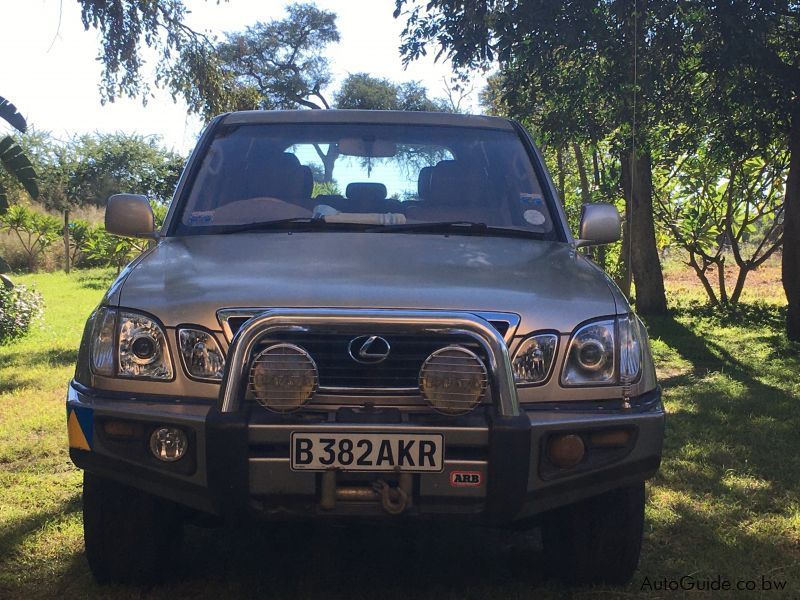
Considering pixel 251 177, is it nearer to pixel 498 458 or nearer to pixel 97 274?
pixel 498 458

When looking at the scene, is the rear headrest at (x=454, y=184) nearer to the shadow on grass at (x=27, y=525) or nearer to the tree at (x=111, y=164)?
the shadow on grass at (x=27, y=525)

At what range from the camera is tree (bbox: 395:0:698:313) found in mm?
9398

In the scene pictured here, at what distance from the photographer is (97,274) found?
24062 millimetres

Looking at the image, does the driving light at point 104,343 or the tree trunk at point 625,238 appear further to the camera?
the tree trunk at point 625,238

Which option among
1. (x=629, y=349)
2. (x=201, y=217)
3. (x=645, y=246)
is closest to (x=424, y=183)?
(x=201, y=217)

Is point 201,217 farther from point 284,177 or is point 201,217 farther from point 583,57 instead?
point 583,57

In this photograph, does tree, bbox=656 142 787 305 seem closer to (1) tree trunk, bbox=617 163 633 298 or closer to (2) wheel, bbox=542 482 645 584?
(1) tree trunk, bbox=617 163 633 298

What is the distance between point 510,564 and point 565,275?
1161mm

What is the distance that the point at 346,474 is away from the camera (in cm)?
292

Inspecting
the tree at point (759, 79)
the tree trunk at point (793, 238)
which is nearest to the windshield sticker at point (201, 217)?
the tree at point (759, 79)

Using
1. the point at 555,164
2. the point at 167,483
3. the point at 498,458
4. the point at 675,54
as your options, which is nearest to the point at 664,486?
the point at 498,458

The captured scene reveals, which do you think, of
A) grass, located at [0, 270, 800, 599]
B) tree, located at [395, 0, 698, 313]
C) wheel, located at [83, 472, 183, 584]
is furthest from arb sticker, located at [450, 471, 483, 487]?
tree, located at [395, 0, 698, 313]

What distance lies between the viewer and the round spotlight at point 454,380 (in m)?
2.90

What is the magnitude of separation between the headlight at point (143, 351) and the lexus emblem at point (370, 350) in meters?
0.56
